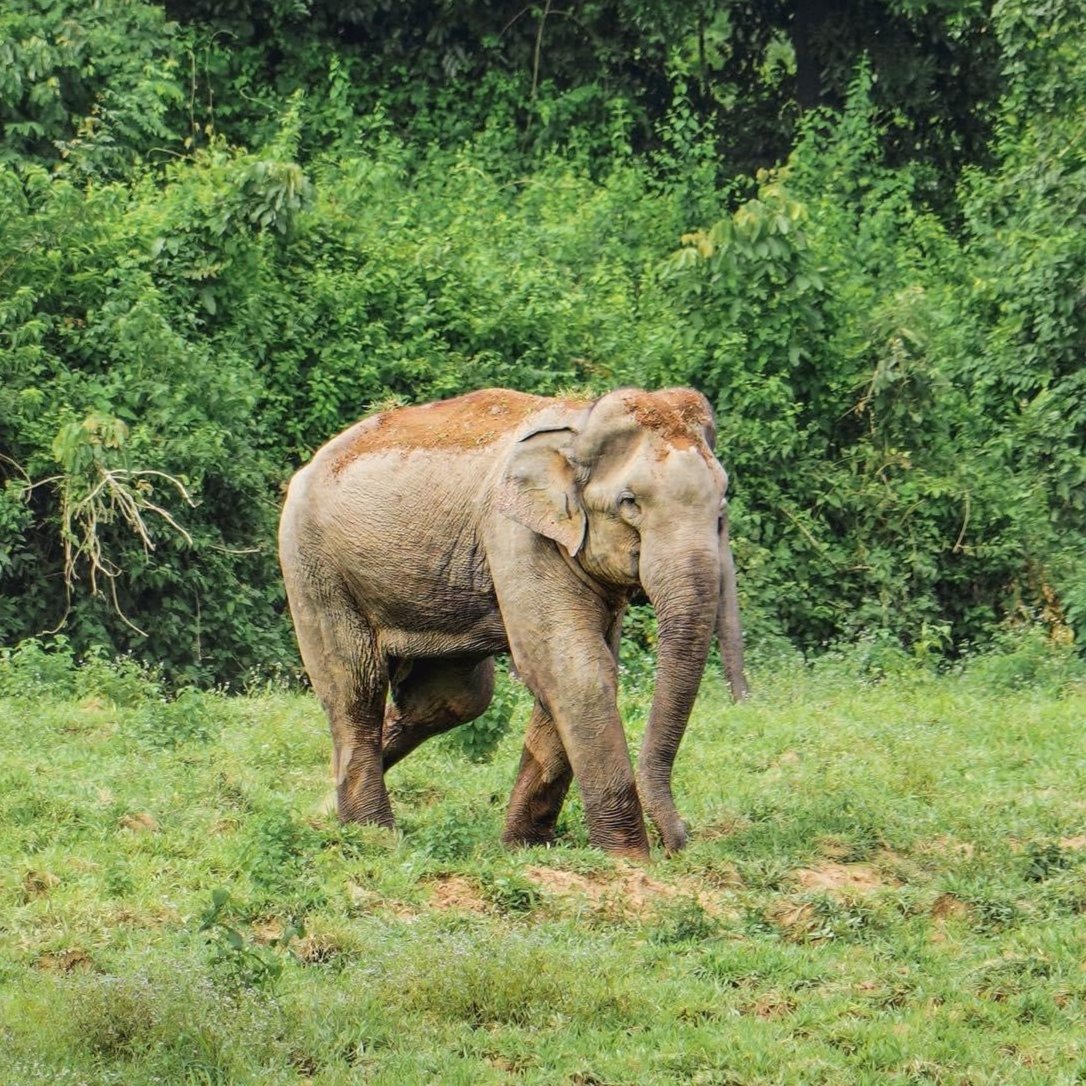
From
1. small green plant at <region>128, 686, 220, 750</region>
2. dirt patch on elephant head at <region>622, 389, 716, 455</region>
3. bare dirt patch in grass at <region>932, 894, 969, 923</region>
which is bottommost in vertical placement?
small green plant at <region>128, 686, 220, 750</region>

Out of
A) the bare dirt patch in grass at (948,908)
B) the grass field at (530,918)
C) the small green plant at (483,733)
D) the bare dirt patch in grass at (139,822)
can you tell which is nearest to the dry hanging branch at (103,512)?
the grass field at (530,918)

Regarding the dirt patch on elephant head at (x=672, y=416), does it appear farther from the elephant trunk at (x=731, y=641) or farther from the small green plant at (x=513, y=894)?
the elephant trunk at (x=731, y=641)

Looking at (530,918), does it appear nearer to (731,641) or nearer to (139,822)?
(139,822)

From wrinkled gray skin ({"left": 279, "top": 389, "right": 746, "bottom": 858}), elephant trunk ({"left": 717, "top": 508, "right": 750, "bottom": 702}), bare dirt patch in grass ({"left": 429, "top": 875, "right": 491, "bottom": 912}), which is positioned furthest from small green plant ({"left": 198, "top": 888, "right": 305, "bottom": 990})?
elephant trunk ({"left": 717, "top": 508, "right": 750, "bottom": 702})

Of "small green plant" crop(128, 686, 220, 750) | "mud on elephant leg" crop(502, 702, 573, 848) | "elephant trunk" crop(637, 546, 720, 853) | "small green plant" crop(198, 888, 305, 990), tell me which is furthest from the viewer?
"small green plant" crop(128, 686, 220, 750)

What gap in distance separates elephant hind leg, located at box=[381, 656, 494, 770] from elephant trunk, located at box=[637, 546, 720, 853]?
1257mm

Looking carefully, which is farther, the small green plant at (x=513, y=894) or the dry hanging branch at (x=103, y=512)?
the dry hanging branch at (x=103, y=512)

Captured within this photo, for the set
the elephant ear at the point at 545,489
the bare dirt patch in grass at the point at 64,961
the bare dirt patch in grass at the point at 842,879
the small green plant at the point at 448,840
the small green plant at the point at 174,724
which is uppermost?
the elephant ear at the point at 545,489

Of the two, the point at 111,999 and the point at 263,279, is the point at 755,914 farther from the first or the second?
the point at 263,279

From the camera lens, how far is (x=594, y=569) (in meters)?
8.15

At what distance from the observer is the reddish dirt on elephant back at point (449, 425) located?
8.64 m

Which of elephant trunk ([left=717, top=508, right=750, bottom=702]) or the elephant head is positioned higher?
the elephant head

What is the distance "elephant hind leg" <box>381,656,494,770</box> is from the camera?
908 centimetres

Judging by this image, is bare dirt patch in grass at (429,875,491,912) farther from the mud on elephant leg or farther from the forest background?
the forest background
